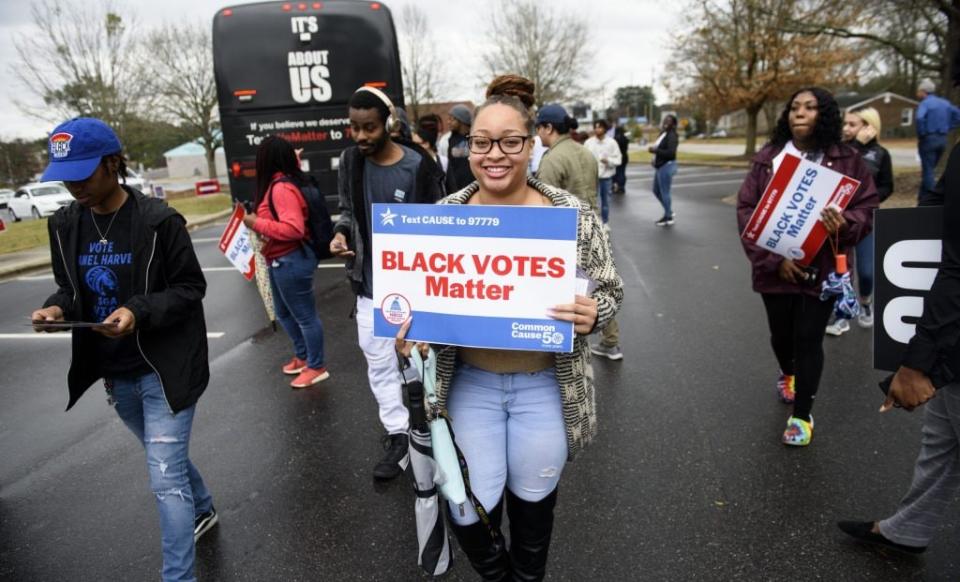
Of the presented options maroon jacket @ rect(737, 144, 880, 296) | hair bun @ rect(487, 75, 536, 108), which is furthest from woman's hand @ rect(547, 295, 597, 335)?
maroon jacket @ rect(737, 144, 880, 296)

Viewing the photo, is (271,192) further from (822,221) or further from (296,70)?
(296,70)

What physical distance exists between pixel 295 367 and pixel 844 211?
4.15 metres

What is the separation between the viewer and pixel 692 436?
3605 mm

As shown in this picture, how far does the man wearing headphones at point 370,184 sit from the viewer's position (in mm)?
3025

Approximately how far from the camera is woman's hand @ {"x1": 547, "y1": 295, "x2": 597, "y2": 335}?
1.78m

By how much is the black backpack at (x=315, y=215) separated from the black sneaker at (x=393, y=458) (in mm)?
1415

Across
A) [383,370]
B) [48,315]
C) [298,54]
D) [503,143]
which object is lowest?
[383,370]

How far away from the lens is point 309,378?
15.5 feet

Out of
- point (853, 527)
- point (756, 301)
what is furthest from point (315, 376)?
point (756, 301)

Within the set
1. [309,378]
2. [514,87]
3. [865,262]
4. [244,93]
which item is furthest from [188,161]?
[514,87]

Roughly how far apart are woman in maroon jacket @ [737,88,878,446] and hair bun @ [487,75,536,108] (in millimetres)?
1633

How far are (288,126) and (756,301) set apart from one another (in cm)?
715

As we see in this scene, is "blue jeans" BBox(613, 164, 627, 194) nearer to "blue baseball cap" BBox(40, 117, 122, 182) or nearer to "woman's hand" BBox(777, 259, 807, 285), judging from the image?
"woman's hand" BBox(777, 259, 807, 285)

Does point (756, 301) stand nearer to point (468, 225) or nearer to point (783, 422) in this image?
point (783, 422)
